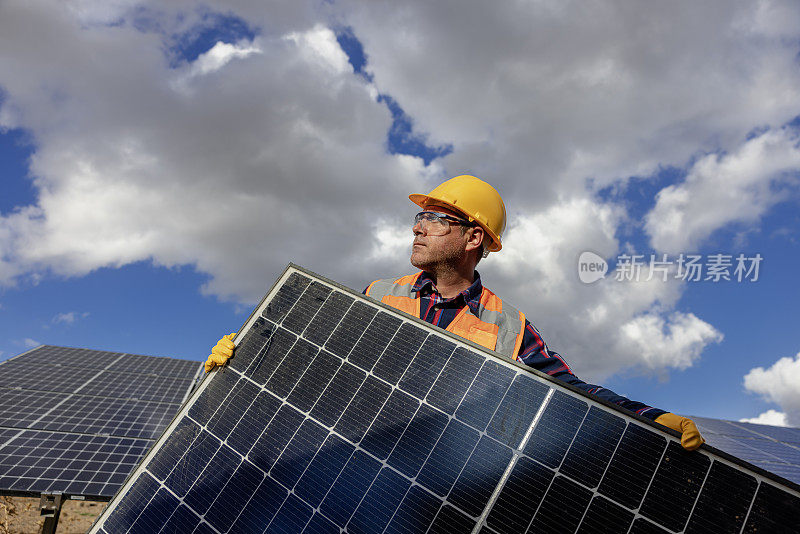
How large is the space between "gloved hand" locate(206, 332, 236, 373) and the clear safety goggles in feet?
8.43

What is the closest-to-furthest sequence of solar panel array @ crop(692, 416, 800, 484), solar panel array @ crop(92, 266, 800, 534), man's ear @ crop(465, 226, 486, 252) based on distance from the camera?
solar panel array @ crop(92, 266, 800, 534) < man's ear @ crop(465, 226, 486, 252) < solar panel array @ crop(692, 416, 800, 484)

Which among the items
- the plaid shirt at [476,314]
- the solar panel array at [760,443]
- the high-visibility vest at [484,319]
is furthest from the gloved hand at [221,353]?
the solar panel array at [760,443]

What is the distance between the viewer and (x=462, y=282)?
5.70 m

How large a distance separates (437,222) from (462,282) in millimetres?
803

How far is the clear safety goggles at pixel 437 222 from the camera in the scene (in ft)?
18.3

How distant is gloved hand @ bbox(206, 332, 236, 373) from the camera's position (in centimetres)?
463

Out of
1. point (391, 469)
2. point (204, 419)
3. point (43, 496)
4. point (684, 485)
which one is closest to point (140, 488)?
point (204, 419)

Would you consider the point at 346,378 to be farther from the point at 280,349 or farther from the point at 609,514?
the point at 609,514

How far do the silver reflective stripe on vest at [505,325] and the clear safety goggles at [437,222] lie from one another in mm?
1040

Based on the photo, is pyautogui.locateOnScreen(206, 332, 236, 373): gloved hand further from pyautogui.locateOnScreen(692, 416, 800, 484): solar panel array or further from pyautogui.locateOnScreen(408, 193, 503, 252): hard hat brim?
pyautogui.locateOnScreen(692, 416, 800, 484): solar panel array

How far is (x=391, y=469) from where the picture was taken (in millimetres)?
3576

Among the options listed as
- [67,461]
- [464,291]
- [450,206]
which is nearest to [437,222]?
Answer: [450,206]

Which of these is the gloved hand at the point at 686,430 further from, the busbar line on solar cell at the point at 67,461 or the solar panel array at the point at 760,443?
the busbar line on solar cell at the point at 67,461

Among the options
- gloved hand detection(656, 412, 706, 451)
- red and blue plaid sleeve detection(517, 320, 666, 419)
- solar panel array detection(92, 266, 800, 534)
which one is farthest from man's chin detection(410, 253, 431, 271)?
gloved hand detection(656, 412, 706, 451)
